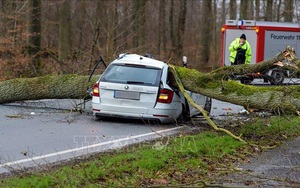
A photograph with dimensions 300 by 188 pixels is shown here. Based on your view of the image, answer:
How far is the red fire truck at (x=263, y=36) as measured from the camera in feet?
83.0

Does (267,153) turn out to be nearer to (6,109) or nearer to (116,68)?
(116,68)

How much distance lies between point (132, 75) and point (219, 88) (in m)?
1.87

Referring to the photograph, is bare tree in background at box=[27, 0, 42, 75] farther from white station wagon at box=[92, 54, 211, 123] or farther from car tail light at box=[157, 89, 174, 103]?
car tail light at box=[157, 89, 174, 103]

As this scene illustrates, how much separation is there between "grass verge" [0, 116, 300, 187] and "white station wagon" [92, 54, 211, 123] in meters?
1.64

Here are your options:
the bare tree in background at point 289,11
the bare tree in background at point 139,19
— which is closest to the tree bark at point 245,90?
the bare tree in background at point 139,19

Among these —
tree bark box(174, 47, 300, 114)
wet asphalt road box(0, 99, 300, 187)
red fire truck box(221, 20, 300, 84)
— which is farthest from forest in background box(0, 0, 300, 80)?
red fire truck box(221, 20, 300, 84)

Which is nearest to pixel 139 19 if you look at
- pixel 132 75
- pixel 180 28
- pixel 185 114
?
pixel 180 28

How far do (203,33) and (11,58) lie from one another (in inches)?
770

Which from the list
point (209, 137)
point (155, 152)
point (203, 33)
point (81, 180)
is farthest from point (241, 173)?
point (203, 33)

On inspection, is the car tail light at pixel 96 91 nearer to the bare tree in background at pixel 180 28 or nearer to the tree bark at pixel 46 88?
the tree bark at pixel 46 88

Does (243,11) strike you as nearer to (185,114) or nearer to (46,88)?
(46,88)

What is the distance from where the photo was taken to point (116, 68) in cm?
1246

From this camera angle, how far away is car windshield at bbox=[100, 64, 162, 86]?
39.5 feet

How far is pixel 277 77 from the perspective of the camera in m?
12.3
